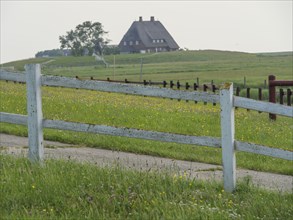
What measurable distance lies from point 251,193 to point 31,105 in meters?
3.11

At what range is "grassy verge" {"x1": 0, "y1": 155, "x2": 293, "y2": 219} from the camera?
5641 mm

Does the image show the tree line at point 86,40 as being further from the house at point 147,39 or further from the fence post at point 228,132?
the fence post at point 228,132

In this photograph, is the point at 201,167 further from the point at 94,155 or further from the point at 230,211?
the point at 230,211

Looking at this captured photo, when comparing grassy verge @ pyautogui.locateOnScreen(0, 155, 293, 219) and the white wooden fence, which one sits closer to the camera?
grassy verge @ pyautogui.locateOnScreen(0, 155, 293, 219)

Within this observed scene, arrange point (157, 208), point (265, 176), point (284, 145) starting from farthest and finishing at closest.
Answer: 1. point (284, 145)
2. point (265, 176)
3. point (157, 208)

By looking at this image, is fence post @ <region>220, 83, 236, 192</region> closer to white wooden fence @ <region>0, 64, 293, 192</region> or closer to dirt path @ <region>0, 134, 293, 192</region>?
white wooden fence @ <region>0, 64, 293, 192</region>

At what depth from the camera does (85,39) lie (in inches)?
5448

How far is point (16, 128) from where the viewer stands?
12.3m

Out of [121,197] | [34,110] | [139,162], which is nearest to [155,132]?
[121,197]

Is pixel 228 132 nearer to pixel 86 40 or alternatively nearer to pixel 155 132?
pixel 155 132

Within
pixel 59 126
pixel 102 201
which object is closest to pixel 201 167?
pixel 59 126

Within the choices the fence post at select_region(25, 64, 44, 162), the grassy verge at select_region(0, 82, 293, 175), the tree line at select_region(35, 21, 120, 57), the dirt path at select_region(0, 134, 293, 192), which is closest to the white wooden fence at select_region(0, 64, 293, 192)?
the fence post at select_region(25, 64, 44, 162)

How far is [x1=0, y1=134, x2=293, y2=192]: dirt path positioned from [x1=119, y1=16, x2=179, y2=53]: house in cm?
13709

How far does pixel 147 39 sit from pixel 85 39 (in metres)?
17.6
